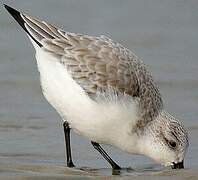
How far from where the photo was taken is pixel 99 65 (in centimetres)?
880

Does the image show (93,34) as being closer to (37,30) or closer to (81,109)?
(37,30)

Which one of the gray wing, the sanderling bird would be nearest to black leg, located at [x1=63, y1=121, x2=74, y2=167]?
the sanderling bird

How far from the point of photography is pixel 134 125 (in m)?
8.77

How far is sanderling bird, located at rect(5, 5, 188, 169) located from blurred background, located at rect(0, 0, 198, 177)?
409mm

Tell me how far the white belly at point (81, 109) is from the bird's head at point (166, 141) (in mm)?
341

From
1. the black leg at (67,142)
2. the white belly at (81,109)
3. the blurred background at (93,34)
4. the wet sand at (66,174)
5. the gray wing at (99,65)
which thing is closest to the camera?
the wet sand at (66,174)

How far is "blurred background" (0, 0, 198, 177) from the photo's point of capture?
9.55 meters

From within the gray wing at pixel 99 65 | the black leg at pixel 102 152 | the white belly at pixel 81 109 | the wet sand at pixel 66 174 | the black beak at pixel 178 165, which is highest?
the gray wing at pixel 99 65

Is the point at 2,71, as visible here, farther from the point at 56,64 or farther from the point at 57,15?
the point at 56,64

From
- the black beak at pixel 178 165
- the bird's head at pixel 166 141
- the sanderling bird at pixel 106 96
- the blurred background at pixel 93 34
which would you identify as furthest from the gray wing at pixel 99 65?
the blurred background at pixel 93 34

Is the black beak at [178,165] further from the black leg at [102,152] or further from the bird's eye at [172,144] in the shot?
the black leg at [102,152]

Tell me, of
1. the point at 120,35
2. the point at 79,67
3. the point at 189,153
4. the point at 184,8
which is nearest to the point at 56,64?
the point at 79,67

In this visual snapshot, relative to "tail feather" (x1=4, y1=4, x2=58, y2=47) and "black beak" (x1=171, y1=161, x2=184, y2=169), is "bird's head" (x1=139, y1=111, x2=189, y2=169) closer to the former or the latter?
"black beak" (x1=171, y1=161, x2=184, y2=169)

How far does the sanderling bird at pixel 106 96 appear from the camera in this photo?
8602 mm
